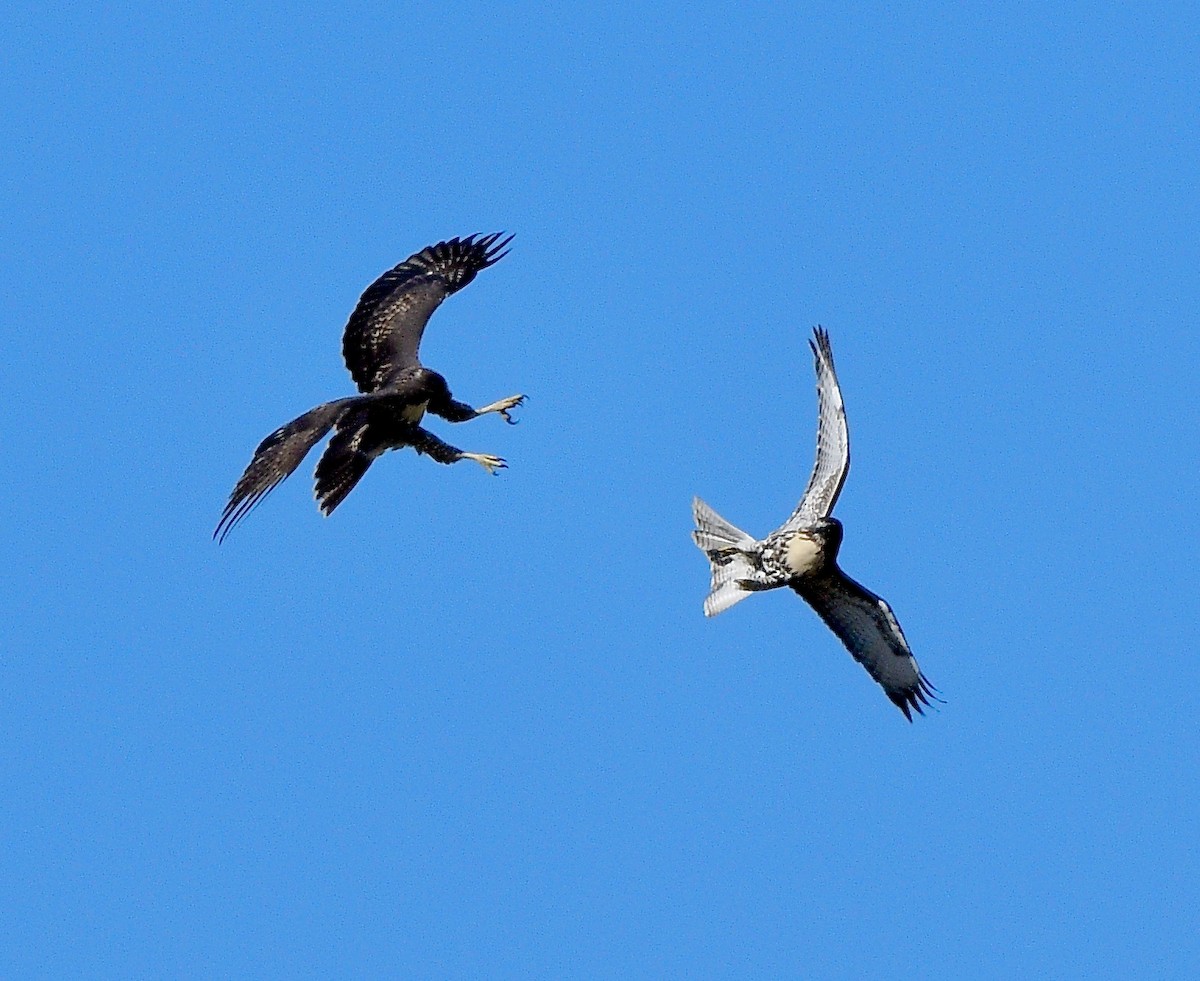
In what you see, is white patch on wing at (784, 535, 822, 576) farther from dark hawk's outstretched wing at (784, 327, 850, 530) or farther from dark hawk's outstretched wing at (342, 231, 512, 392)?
dark hawk's outstretched wing at (342, 231, 512, 392)

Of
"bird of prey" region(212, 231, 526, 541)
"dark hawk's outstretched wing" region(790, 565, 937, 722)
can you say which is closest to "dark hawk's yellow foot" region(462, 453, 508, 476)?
"bird of prey" region(212, 231, 526, 541)

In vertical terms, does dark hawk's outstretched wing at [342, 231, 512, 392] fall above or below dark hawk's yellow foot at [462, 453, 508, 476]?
above

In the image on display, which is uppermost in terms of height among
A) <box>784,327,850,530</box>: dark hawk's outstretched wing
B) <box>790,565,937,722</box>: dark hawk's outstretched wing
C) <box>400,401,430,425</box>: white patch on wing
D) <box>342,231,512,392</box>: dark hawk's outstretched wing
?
<box>342,231,512,392</box>: dark hawk's outstretched wing

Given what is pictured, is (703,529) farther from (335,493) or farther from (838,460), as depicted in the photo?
(335,493)

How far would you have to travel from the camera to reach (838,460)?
1573cm

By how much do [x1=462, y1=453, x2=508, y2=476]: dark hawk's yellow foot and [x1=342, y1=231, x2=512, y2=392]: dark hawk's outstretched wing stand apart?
0.93 meters

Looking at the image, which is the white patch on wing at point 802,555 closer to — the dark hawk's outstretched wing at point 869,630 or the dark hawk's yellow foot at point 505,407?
the dark hawk's outstretched wing at point 869,630

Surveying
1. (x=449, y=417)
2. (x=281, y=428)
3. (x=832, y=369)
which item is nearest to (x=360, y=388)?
(x=449, y=417)

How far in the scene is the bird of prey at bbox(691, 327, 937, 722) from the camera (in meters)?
15.6

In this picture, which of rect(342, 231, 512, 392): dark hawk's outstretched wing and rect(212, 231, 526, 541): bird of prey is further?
rect(342, 231, 512, 392): dark hawk's outstretched wing

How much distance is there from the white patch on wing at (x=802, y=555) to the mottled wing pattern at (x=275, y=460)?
335 centimetres

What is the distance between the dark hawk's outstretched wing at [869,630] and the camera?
15.8 meters

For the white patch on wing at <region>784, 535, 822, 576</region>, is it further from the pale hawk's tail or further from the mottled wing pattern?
the mottled wing pattern

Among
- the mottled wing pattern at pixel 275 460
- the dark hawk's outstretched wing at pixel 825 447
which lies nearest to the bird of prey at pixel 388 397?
the mottled wing pattern at pixel 275 460
